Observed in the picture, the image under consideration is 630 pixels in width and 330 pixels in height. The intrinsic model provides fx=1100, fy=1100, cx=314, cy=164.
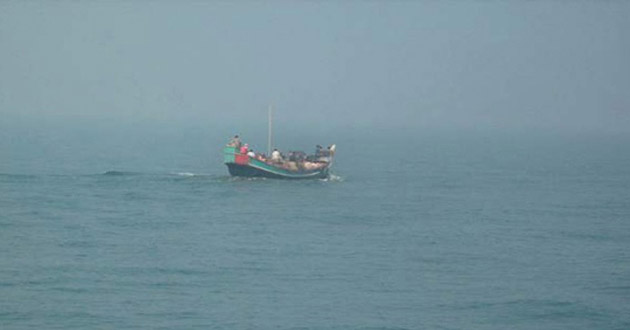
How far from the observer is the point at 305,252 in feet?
179

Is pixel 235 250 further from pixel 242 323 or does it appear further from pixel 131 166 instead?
pixel 131 166

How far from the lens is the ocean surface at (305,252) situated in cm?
4234

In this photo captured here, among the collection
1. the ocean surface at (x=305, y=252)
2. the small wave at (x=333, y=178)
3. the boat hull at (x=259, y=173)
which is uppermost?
the boat hull at (x=259, y=173)

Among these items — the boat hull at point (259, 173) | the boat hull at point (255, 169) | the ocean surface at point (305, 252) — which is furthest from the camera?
the boat hull at point (259, 173)

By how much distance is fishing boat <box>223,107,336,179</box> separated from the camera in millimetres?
83875

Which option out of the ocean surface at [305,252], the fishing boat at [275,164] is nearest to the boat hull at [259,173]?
the fishing boat at [275,164]

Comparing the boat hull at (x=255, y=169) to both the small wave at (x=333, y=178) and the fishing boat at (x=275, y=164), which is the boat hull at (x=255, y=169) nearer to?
the fishing boat at (x=275, y=164)

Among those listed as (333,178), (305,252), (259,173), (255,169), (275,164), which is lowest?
(305,252)

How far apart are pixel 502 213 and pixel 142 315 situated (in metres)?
36.9

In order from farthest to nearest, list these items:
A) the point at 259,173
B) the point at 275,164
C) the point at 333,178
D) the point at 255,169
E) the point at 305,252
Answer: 1. the point at 333,178
2. the point at 275,164
3. the point at 259,173
4. the point at 255,169
5. the point at 305,252

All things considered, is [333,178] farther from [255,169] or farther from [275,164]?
[255,169]

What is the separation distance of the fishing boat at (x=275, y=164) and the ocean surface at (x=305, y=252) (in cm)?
102

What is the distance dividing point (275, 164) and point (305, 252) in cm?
3204

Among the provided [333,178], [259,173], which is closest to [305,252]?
[259,173]
